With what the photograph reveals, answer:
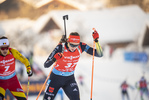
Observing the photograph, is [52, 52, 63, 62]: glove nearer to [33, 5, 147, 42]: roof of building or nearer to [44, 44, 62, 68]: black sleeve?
[44, 44, 62, 68]: black sleeve

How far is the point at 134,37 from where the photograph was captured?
11.7 meters

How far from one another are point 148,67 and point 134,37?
1.96 metres

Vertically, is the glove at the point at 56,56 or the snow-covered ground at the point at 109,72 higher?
the glove at the point at 56,56

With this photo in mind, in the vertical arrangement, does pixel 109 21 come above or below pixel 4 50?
above

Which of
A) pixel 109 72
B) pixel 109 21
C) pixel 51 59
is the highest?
pixel 109 21

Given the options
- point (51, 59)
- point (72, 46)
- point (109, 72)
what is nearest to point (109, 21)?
point (109, 72)

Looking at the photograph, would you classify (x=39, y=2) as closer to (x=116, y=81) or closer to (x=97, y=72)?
(x=97, y=72)

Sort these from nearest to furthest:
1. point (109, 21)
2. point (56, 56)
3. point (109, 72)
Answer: point (56, 56) → point (109, 72) → point (109, 21)

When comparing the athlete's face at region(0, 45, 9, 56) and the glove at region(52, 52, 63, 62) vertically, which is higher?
the athlete's face at region(0, 45, 9, 56)

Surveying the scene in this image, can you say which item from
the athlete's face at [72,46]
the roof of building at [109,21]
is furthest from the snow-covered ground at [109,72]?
the athlete's face at [72,46]

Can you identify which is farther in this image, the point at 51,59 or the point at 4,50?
the point at 4,50

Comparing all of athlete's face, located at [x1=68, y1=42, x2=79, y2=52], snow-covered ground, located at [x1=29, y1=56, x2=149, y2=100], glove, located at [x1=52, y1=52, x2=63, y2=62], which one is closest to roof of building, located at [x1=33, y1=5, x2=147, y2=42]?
snow-covered ground, located at [x1=29, y1=56, x2=149, y2=100]

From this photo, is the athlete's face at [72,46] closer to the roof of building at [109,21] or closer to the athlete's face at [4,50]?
the athlete's face at [4,50]

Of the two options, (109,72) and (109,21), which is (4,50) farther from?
(109,21)
